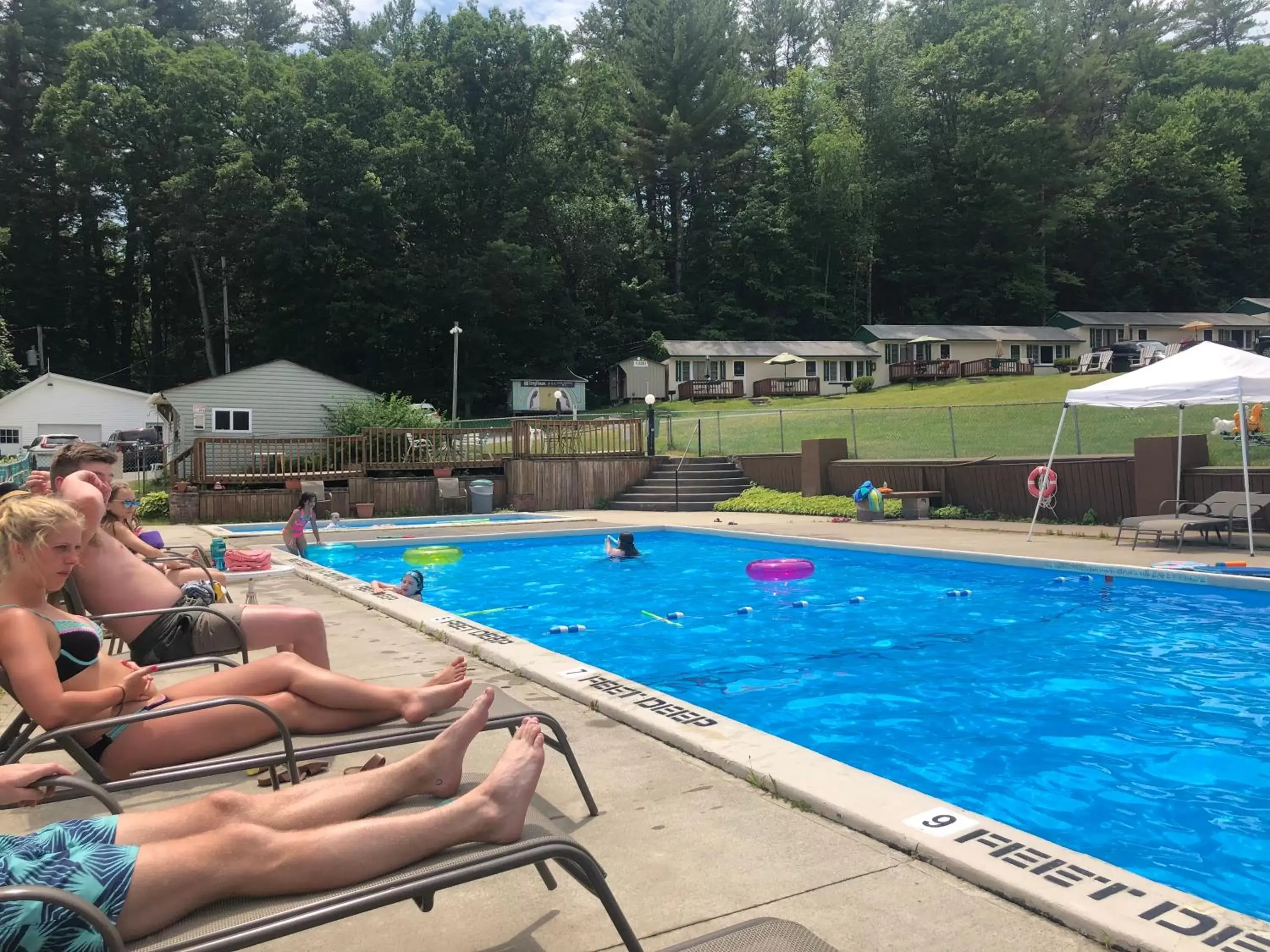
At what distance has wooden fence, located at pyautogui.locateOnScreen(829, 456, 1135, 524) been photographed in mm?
14453

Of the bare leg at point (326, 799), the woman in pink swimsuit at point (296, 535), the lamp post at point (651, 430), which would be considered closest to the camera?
the bare leg at point (326, 799)

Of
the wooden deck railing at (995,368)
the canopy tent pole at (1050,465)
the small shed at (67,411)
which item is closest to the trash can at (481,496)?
the canopy tent pole at (1050,465)

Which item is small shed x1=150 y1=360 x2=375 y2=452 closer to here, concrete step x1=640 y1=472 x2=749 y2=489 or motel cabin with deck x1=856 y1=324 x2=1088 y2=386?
concrete step x1=640 y1=472 x2=749 y2=489

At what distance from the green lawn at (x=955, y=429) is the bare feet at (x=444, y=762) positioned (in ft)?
49.9

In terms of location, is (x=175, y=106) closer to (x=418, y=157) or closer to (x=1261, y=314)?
(x=418, y=157)

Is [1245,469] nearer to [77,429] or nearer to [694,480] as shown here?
[694,480]

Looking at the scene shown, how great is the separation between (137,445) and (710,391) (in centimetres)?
2727

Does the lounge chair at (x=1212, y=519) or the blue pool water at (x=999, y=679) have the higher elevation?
the lounge chair at (x=1212, y=519)

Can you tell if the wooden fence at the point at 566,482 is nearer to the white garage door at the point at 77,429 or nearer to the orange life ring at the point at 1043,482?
the orange life ring at the point at 1043,482

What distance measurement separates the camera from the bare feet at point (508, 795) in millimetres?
2264

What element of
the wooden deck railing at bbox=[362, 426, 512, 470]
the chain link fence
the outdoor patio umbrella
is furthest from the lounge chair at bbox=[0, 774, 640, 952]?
the outdoor patio umbrella

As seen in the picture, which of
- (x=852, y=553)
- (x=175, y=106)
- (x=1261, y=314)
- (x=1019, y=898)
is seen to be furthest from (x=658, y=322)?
(x=1019, y=898)

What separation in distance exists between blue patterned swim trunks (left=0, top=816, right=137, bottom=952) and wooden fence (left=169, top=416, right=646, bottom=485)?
64.0 feet

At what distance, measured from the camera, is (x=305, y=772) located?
12.2 ft
